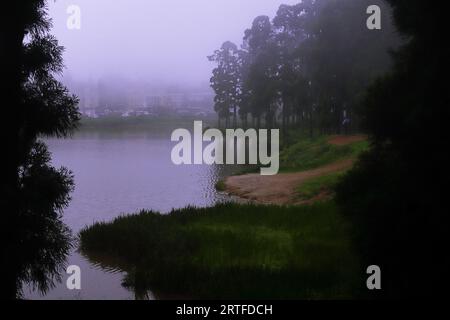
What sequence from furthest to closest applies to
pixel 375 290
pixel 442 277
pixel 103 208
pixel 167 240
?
pixel 103 208, pixel 167 240, pixel 375 290, pixel 442 277

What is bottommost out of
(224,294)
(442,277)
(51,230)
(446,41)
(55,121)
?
(224,294)

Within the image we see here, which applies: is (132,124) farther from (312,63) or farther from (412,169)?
(412,169)

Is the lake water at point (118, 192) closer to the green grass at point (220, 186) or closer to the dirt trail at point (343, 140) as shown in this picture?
the green grass at point (220, 186)

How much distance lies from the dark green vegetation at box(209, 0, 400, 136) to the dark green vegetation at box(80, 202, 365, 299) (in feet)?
32.0

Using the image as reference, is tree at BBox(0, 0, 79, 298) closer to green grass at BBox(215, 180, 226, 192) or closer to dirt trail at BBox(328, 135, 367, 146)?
green grass at BBox(215, 180, 226, 192)

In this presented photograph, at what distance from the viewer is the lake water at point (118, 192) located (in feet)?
29.2

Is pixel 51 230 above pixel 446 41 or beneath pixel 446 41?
beneath

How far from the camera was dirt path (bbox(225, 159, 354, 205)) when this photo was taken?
1784cm

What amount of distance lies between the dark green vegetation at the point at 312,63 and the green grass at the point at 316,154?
86.1 inches

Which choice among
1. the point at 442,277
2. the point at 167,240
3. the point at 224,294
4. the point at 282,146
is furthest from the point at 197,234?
the point at 282,146

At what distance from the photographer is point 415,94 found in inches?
219

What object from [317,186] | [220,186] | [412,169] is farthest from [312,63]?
[412,169]

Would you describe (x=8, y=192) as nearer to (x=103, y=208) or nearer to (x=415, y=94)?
(x=415, y=94)
